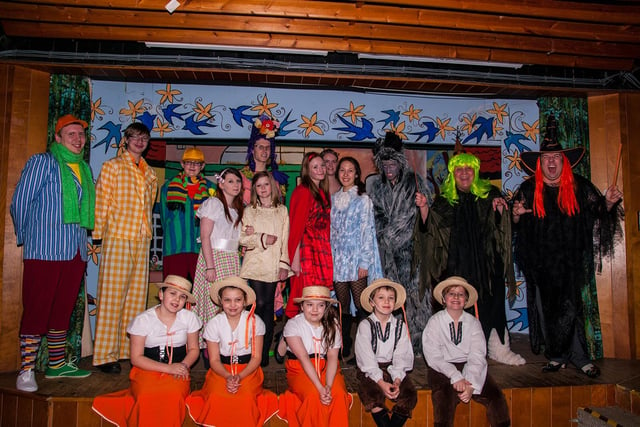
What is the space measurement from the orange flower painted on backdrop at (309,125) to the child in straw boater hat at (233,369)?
2.31 metres

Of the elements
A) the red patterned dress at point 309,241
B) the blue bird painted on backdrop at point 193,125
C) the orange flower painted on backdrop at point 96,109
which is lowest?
the red patterned dress at point 309,241

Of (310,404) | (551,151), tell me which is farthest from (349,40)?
(310,404)

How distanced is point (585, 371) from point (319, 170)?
9.20 ft

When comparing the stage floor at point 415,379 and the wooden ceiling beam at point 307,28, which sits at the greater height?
the wooden ceiling beam at point 307,28

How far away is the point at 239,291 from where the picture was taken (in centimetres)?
339

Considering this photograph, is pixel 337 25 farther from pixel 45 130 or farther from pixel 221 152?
pixel 45 130

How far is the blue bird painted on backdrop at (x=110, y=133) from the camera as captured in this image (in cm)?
483

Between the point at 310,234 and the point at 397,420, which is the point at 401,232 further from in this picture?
the point at 397,420

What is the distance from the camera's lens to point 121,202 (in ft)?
12.7

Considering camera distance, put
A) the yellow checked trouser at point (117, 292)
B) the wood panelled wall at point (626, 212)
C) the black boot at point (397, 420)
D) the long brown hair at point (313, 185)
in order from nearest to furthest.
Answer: the black boot at point (397, 420)
the yellow checked trouser at point (117, 292)
the long brown hair at point (313, 185)
the wood panelled wall at point (626, 212)

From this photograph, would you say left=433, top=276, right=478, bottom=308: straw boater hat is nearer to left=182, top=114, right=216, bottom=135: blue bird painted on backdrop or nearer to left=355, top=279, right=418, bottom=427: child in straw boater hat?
left=355, top=279, right=418, bottom=427: child in straw boater hat

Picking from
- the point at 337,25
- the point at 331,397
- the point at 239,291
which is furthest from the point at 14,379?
the point at 337,25

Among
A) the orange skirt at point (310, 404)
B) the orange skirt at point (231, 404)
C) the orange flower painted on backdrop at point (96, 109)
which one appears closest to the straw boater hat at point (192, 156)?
the orange flower painted on backdrop at point (96, 109)

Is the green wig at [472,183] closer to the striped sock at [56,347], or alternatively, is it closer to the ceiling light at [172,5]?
the ceiling light at [172,5]
